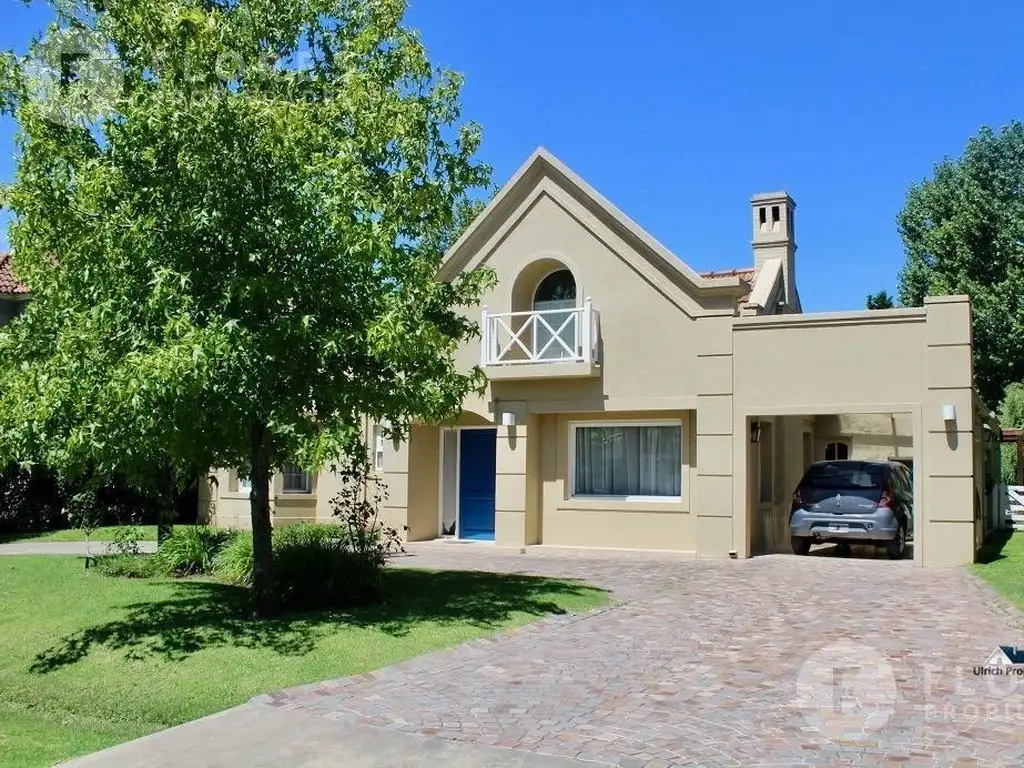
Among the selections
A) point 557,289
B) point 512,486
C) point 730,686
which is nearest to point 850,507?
point 512,486

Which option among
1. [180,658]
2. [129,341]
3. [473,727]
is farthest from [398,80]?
[473,727]

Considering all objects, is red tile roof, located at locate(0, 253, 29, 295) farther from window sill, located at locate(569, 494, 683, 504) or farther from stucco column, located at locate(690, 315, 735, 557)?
stucco column, located at locate(690, 315, 735, 557)

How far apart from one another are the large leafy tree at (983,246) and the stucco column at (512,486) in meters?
17.3

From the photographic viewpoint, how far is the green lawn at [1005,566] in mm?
11602

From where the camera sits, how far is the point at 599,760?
574 cm

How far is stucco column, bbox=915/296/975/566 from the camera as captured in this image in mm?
14391

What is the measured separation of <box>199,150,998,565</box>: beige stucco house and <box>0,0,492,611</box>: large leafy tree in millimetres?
6768

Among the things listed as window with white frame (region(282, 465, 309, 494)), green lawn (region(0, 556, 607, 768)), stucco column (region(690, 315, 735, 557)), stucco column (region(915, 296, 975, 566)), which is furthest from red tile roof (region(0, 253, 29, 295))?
stucco column (region(915, 296, 975, 566))

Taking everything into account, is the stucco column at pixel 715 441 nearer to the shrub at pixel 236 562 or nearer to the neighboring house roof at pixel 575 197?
the neighboring house roof at pixel 575 197

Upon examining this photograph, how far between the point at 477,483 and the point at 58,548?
310 inches

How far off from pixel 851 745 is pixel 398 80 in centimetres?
880

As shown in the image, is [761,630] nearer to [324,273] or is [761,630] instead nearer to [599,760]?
[599,760]

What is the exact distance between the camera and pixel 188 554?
1375 centimetres

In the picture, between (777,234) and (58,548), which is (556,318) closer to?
(777,234)
